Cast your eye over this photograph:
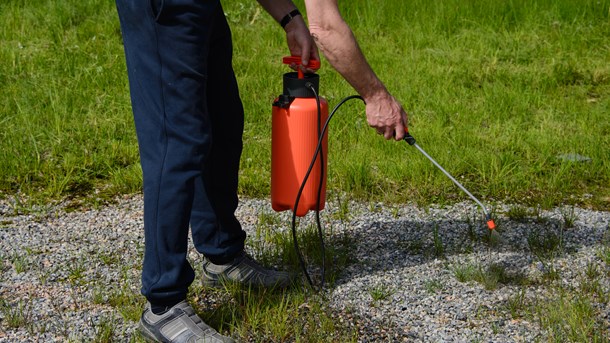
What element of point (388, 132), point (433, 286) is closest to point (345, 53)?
point (388, 132)

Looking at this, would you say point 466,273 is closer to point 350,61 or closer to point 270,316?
point 270,316

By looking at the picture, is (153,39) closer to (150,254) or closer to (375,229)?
(150,254)

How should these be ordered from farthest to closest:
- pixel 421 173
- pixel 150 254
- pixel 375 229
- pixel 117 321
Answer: pixel 421 173 < pixel 375 229 < pixel 117 321 < pixel 150 254

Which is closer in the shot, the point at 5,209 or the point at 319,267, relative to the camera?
the point at 319,267

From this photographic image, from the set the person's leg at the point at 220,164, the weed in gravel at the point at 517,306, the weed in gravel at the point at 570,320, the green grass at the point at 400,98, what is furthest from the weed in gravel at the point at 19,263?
the weed in gravel at the point at 570,320

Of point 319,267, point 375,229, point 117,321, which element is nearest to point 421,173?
point 375,229

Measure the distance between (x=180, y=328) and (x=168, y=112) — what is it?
79 centimetres

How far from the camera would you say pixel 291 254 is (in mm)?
3971

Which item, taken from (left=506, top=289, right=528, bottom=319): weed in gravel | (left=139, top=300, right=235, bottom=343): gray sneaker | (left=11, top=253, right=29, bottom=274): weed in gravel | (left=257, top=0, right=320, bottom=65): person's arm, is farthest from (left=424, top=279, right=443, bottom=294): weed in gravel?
(left=11, top=253, right=29, bottom=274): weed in gravel

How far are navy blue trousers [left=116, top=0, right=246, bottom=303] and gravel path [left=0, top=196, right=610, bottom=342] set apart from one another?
1.48ft

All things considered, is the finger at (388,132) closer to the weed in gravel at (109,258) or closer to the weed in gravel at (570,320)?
the weed in gravel at (570,320)

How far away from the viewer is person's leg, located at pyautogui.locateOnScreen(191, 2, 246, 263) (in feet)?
11.0

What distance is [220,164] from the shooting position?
11.5ft

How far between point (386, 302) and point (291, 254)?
54 cm
